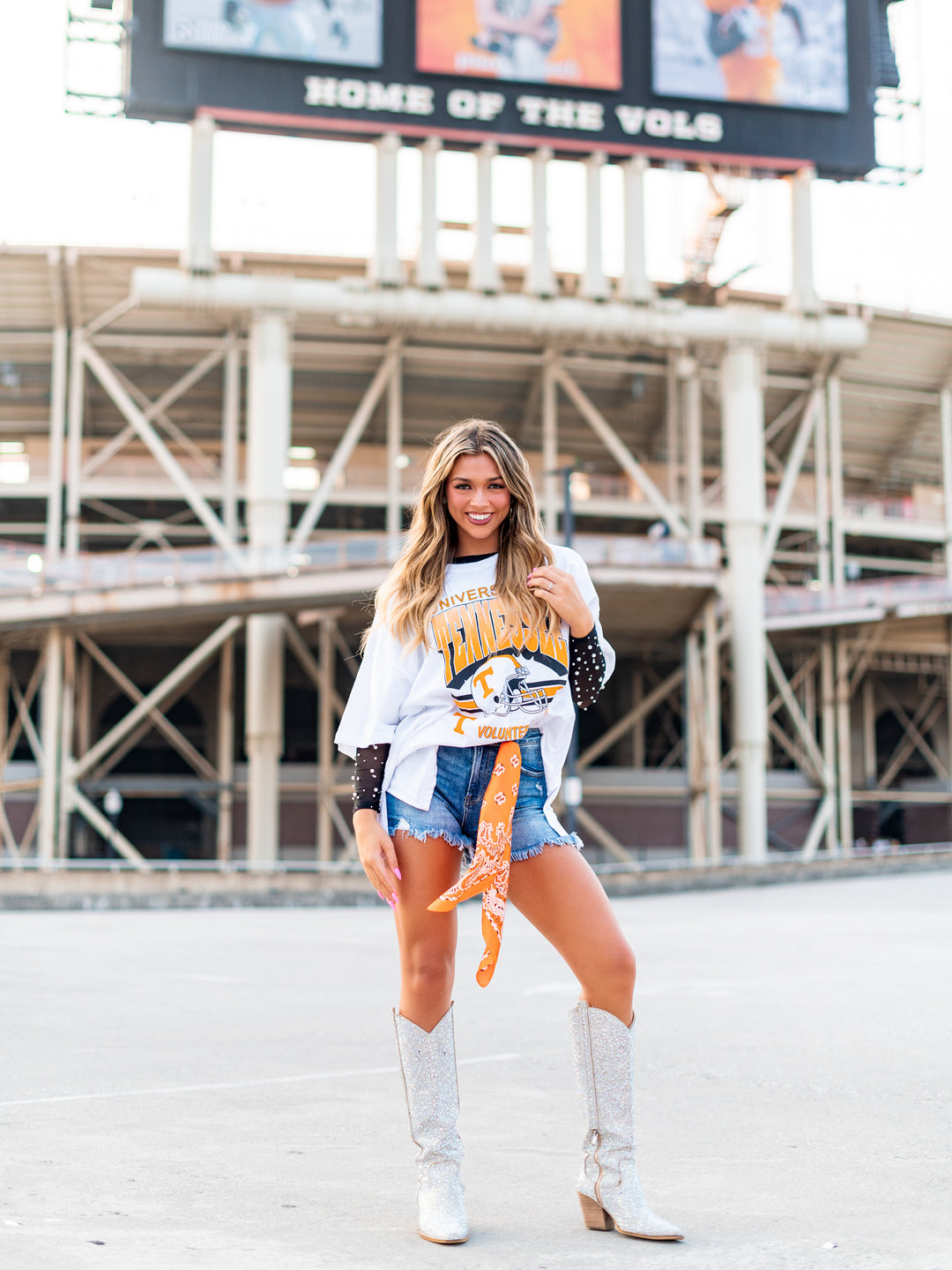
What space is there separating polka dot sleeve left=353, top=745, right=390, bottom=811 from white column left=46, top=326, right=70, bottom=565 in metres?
35.7

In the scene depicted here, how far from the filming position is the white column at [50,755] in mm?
34188

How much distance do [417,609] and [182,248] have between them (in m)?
34.4

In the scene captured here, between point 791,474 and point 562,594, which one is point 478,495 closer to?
point 562,594

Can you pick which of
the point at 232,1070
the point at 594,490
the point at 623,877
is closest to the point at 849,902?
the point at 623,877

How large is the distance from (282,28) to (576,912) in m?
34.8

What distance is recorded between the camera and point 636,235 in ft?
121

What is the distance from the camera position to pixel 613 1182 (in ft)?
11.2

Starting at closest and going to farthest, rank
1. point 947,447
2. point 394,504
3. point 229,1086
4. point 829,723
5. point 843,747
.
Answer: point 229,1086 → point 394,504 → point 829,723 → point 843,747 → point 947,447

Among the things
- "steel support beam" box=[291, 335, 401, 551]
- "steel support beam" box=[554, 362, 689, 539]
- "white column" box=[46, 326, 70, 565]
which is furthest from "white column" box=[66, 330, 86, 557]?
"steel support beam" box=[554, 362, 689, 539]

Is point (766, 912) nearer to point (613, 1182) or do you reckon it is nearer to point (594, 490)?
point (613, 1182)

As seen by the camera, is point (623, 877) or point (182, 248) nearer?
point (623, 877)

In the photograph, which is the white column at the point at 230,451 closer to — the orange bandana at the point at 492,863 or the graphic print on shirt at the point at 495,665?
the graphic print on shirt at the point at 495,665

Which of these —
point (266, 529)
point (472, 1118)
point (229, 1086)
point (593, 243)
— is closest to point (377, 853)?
point (472, 1118)

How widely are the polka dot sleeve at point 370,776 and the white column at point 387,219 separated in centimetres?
3254
